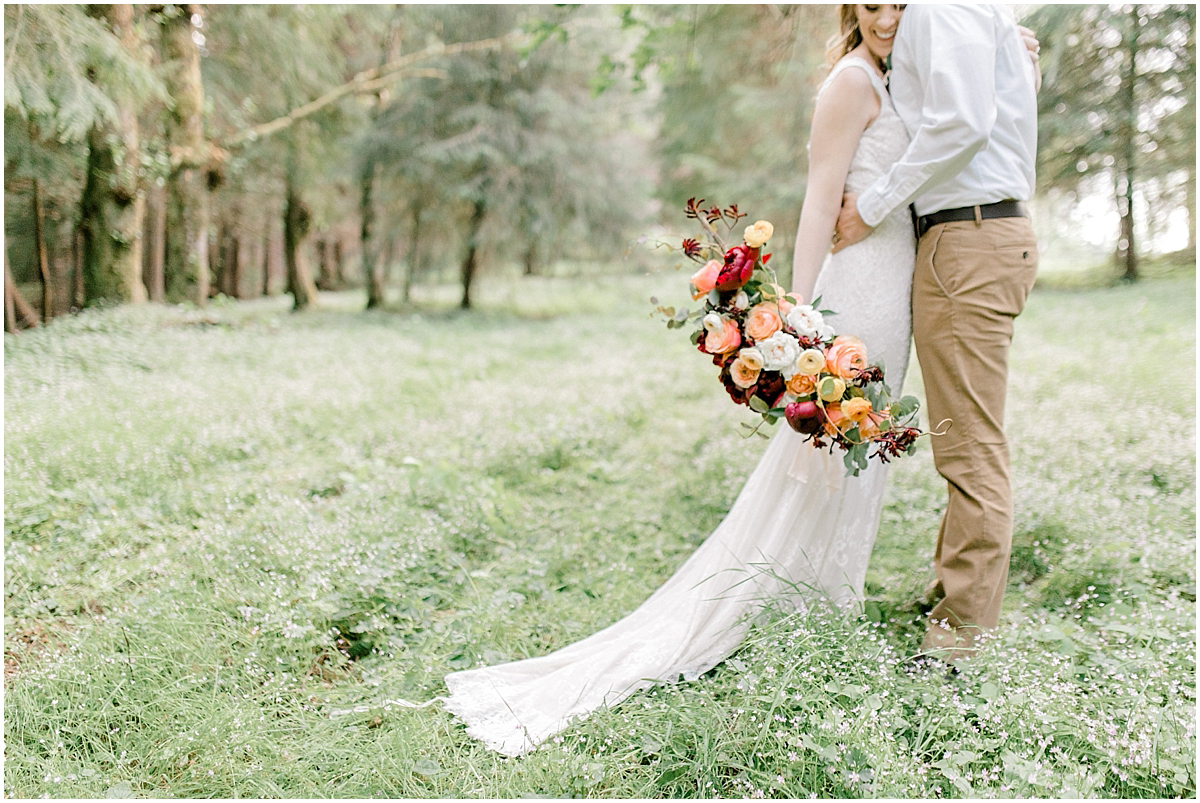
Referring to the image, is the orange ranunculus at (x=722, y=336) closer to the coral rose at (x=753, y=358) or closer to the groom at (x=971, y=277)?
the coral rose at (x=753, y=358)

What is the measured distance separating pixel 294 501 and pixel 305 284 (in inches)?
447

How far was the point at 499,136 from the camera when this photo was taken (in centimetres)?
1323

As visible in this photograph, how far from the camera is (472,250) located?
14.3 m

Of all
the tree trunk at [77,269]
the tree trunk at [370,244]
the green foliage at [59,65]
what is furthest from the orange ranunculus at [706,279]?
the tree trunk at [370,244]

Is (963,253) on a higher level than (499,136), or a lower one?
lower

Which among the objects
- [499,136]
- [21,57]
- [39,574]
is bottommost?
[39,574]

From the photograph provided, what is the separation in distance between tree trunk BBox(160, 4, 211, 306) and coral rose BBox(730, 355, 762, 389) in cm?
913

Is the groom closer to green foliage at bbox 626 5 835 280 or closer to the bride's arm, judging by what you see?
the bride's arm

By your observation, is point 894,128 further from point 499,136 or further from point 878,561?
point 499,136

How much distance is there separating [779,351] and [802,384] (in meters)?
0.13

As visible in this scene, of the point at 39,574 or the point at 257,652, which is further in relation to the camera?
the point at 39,574

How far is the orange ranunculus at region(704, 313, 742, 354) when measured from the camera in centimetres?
234

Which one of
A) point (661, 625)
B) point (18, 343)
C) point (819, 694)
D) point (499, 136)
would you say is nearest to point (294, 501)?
point (661, 625)

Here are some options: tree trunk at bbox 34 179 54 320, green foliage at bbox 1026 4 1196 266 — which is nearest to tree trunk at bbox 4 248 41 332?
tree trunk at bbox 34 179 54 320
